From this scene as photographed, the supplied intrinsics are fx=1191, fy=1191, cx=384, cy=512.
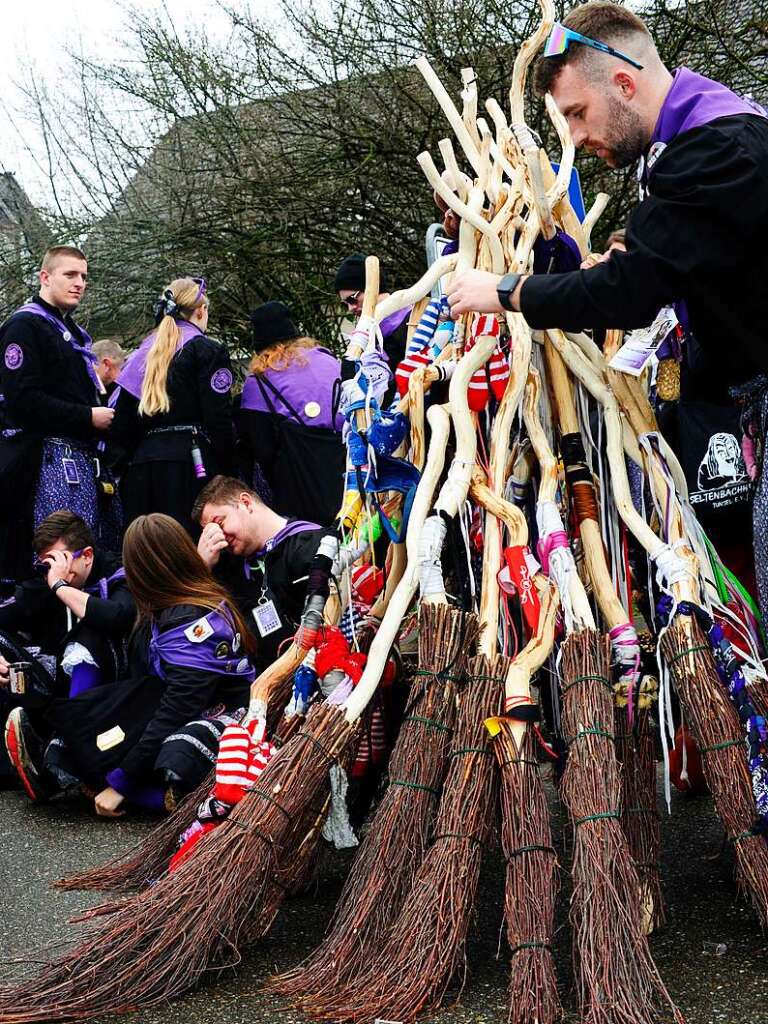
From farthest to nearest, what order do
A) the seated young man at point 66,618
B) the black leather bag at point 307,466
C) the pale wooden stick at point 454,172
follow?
1. the black leather bag at point 307,466
2. the seated young man at point 66,618
3. the pale wooden stick at point 454,172

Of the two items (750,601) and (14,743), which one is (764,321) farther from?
(14,743)

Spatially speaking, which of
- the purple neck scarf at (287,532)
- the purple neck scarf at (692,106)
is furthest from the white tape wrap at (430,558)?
the purple neck scarf at (287,532)

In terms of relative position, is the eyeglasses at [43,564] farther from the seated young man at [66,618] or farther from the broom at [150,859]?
the broom at [150,859]

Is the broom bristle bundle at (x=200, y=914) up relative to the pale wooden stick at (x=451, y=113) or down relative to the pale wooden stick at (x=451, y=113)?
down

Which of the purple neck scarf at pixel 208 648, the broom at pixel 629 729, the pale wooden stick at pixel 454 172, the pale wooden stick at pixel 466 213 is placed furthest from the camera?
the purple neck scarf at pixel 208 648

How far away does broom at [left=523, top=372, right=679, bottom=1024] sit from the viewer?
225 cm

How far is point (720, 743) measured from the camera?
259cm

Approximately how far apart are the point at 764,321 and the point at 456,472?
827 mm

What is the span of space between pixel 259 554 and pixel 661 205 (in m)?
2.18

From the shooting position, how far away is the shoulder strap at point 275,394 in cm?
488

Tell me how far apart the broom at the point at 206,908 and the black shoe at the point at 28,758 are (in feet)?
5.65

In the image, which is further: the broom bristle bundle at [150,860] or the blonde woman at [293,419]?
the blonde woman at [293,419]

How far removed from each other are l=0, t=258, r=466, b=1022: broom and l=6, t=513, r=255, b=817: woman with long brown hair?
3.51 feet

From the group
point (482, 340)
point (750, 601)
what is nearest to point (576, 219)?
point (482, 340)
